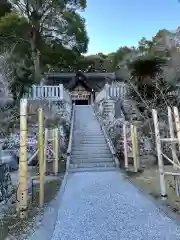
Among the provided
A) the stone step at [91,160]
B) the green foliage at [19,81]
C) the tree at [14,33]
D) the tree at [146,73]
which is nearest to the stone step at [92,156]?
the stone step at [91,160]

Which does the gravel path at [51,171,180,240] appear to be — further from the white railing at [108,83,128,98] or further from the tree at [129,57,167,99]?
the white railing at [108,83,128,98]

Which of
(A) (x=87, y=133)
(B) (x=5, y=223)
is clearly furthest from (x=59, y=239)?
(A) (x=87, y=133)

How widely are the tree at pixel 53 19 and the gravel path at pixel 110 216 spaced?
15264 mm

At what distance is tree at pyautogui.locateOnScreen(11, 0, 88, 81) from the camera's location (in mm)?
20000

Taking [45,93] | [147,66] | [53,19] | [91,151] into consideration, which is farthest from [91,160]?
[53,19]

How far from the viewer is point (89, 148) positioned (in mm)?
11148

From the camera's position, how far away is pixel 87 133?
1301 centimetres

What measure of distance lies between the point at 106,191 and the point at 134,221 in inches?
77.6

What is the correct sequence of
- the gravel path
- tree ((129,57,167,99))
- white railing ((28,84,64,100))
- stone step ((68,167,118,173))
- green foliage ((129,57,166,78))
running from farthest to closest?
white railing ((28,84,64,100)) < green foliage ((129,57,166,78)) < tree ((129,57,167,99)) < stone step ((68,167,118,173)) < the gravel path

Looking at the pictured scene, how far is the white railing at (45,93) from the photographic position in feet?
52.3

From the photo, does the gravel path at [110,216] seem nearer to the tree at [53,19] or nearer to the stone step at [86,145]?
the stone step at [86,145]

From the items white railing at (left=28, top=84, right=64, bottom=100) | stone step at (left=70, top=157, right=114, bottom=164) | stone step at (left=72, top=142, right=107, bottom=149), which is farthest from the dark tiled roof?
stone step at (left=70, top=157, right=114, bottom=164)

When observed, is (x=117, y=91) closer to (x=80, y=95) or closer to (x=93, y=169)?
(x=93, y=169)

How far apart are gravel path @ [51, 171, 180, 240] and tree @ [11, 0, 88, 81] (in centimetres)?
1526
